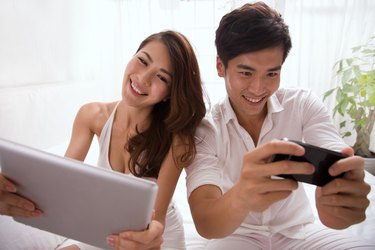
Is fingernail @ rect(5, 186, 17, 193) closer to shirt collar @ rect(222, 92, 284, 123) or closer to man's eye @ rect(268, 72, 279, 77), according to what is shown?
shirt collar @ rect(222, 92, 284, 123)

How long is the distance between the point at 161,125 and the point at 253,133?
0.36 metres

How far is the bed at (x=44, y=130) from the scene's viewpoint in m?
1.00

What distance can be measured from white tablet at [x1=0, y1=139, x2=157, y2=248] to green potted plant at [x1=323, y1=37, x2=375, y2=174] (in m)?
2.08

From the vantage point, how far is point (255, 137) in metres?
1.12

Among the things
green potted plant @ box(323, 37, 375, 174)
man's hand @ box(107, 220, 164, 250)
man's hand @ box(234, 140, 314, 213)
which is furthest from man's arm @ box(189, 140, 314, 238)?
green potted plant @ box(323, 37, 375, 174)

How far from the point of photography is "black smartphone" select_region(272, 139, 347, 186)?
1.89 ft

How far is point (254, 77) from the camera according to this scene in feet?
3.29

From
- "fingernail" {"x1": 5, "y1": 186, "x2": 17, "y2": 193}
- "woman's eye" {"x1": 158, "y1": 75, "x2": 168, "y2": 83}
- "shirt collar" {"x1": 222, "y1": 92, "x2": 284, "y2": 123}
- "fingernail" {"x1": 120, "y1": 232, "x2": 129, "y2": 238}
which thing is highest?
"woman's eye" {"x1": 158, "y1": 75, "x2": 168, "y2": 83}

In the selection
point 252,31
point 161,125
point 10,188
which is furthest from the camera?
point 161,125

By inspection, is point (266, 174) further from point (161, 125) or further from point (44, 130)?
point (44, 130)

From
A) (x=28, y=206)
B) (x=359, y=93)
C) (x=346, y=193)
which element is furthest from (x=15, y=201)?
(x=359, y=93)

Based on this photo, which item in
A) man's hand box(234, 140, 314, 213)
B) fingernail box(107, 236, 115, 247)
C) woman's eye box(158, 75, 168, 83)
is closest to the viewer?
man's hand box(234, 140, 314, 213)

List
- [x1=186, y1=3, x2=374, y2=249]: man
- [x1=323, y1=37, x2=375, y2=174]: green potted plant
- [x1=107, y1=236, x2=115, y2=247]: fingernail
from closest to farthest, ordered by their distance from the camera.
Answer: [x1=107, y1=236, x2=115, y2=247]: fingernail → [x1=186, y1=3, x2=374, y2=249]: man → [x1=323, y1=37, x2=375, y2=174]: green potted plant

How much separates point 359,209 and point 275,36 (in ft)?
1.89
